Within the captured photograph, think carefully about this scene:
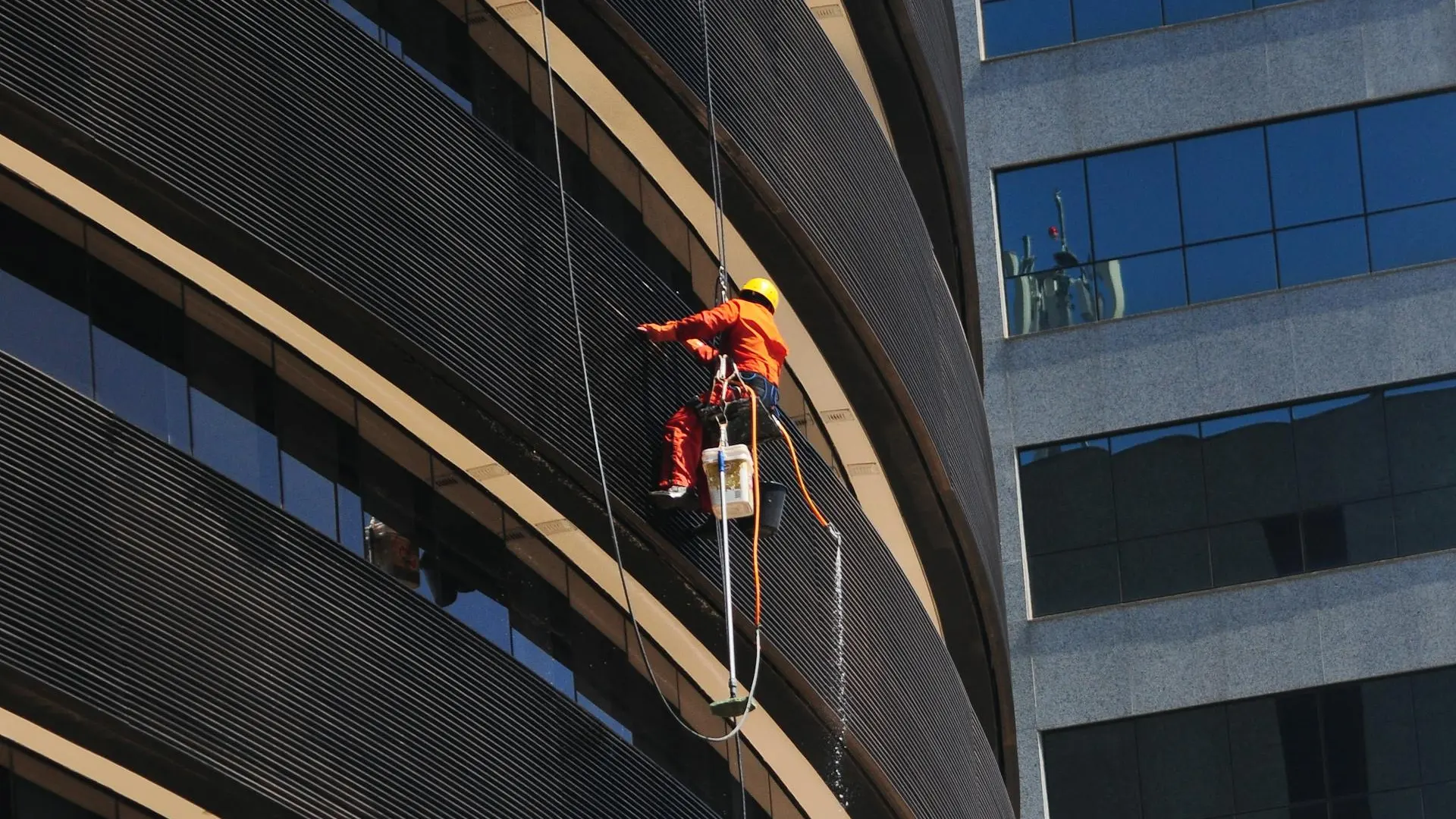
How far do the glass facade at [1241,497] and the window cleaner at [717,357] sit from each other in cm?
2125

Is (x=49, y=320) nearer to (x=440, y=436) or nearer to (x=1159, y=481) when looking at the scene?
(x=440, y=436)

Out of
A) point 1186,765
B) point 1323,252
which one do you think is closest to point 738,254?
point 1186,765

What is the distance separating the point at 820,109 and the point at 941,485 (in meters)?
5.44

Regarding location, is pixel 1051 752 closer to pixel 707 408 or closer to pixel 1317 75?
pixel 1317 75

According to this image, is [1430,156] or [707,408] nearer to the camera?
[707,408]

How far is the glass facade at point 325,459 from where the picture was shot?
1984cm

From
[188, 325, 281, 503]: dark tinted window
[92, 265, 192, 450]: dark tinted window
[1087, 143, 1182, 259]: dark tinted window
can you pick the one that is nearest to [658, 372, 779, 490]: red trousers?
[188, 325, 281, 503]: dark tinted window

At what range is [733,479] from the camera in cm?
2358

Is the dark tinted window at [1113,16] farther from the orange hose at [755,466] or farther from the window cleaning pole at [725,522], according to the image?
the window cleaning pole at [725,522]

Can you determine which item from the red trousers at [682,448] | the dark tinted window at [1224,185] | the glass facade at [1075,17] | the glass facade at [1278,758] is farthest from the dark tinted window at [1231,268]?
the red trousers at [682,448]

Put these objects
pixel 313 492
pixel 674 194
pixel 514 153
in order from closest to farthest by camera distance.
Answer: pixel 313 492
pixel 514 153
pixel 674 194

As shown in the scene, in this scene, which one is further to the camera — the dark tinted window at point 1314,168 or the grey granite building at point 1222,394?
the dark tinted window at point 1314,168

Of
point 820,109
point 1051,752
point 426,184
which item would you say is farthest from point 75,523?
point 1051,752

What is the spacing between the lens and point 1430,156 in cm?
4434
